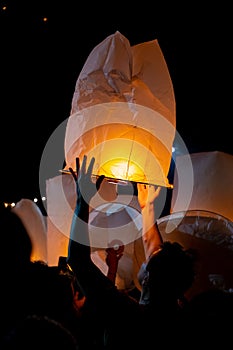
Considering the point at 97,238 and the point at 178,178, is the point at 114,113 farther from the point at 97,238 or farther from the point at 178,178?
the point at 97,238

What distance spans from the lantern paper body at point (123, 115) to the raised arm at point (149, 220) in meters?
0.06

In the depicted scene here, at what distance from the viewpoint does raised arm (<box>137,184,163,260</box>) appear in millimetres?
2322

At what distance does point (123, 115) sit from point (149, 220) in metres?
0.67

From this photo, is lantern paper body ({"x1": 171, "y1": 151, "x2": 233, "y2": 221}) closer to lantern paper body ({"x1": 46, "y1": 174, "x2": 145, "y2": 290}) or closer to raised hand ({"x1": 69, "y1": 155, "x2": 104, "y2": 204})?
lantern paper body ({"x1": 46, "y1": 174, "x2": 145, "y2": 290})

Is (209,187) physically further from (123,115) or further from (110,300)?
(110,300)

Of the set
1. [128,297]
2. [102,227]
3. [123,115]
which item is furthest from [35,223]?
[128,297]

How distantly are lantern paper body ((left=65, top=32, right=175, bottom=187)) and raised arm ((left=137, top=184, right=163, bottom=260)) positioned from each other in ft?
0.20

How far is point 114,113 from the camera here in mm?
2324

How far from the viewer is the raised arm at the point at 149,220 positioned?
2322mm

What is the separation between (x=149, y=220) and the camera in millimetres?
2381

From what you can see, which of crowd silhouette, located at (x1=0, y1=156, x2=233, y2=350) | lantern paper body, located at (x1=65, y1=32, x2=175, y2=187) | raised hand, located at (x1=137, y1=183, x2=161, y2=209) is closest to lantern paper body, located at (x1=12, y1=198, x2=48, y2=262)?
lantern paper body, located at (x1=65, y1=32, x2=175, y2=187)

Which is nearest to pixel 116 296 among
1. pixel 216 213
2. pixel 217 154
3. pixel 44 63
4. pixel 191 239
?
pixel 191 239

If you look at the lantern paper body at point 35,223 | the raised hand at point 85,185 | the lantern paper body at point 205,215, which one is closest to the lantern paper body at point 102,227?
the lantern paper body at point 205,215

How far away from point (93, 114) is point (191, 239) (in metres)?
0.97
